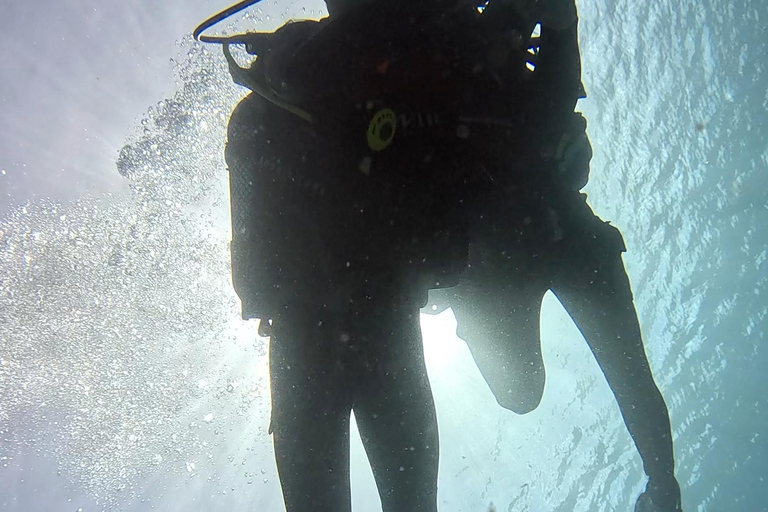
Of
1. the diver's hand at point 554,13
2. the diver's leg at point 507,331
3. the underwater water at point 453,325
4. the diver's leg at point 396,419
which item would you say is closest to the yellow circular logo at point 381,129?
the diver's leg at point 396,419

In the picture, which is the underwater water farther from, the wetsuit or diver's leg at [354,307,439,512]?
diver's leg at [354,307,439,512]

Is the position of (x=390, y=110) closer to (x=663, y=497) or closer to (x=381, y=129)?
(x=381, y=129)

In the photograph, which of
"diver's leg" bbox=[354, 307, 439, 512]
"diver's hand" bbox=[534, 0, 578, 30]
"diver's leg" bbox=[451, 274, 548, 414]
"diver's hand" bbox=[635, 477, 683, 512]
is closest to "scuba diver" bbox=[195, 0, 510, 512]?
"diver's leg" bbox=[354, 307, 439, 512]

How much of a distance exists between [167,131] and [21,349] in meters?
10.7

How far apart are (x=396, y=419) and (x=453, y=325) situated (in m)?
11.7

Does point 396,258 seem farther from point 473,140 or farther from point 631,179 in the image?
point 631,179

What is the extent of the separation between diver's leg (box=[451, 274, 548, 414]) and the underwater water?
26.6 feet

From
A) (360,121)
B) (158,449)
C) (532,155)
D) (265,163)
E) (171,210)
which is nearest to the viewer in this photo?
(360,121)

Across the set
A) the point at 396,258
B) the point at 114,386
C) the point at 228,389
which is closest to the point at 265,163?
the point at 396,258

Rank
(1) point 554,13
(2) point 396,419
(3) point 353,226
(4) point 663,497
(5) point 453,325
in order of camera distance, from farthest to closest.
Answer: (5) point 453,325, (4) point 663,497, (1) point 554,13, (3) point 353,226, (2) point 396,419

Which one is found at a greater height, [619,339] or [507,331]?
[507,331]

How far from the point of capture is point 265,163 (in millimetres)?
1884

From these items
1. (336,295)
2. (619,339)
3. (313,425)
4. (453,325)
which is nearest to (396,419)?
(313,425)

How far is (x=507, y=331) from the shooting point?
2979 mm
